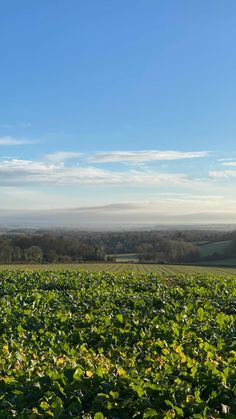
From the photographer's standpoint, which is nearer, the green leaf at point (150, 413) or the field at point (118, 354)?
the green leaf at point (150, 413)

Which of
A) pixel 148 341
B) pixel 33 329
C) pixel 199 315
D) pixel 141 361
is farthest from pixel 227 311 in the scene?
pixel 141 361

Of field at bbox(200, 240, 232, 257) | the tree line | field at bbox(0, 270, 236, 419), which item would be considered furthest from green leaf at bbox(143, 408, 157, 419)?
field at bbox(200, 240, 232, 257)

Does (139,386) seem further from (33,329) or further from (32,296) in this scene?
(32,296)

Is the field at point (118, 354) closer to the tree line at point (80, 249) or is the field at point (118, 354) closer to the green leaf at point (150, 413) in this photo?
the green leaf at point (150, 413)

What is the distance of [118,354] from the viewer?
8.30 meters

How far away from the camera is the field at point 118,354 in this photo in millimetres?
5465

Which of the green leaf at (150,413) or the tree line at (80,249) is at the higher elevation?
the green leaf at (150,413)

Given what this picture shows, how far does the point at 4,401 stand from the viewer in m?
5.58

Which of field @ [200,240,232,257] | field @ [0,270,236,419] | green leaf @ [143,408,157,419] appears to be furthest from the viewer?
field @ [200,240,232,257]

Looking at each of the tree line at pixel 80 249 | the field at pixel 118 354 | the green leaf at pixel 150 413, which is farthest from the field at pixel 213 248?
the green leaf at pixel 150 413

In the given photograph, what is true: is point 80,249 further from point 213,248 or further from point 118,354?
point 118,354

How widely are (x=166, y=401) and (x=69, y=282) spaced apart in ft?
46.6

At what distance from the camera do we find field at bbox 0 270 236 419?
546 centimetres

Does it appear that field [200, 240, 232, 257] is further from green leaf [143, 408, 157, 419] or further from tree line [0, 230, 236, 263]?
green leaf [143, 408, 157, 419]
